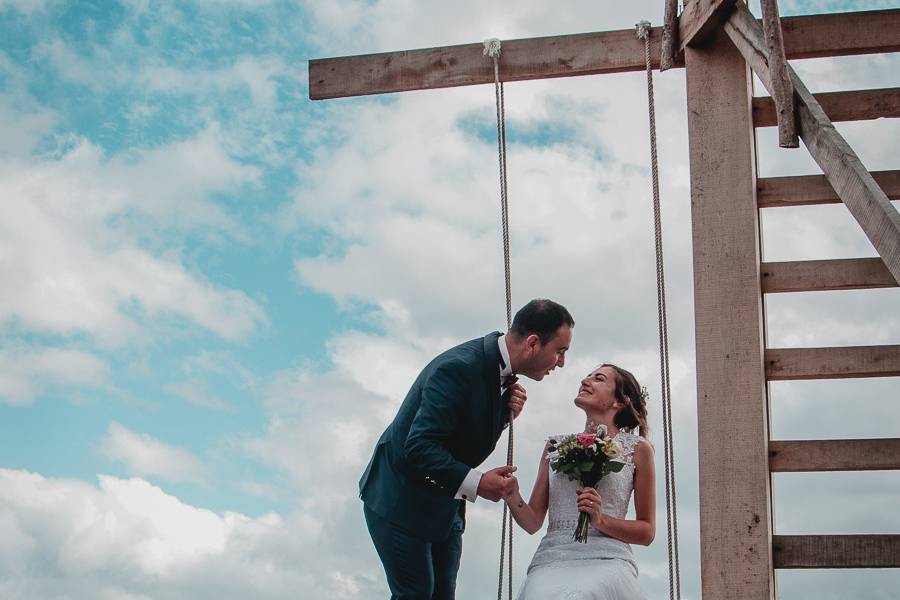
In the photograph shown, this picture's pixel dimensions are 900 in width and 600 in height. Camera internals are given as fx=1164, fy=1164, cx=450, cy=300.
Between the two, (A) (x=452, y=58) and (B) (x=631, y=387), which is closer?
(B) (x=631, y=387)

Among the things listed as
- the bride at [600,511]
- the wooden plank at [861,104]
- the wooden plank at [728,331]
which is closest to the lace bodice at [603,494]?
the bride at [600,511]

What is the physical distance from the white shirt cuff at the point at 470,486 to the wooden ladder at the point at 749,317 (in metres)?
0.86

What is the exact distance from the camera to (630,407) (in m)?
4.19

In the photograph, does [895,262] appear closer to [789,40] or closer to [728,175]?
[728,175]

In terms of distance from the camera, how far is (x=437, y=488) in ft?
12.2

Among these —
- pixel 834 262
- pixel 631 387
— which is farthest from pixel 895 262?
pixel 631 387

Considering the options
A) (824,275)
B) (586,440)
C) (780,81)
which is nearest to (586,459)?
(586,440)

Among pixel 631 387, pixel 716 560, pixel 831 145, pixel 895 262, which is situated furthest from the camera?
pixel 631 387

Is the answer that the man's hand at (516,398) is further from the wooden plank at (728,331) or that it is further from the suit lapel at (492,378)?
the wooden plank at (728,331)

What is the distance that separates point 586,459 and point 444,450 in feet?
1.76

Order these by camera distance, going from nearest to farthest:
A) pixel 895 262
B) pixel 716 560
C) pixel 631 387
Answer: pixel 895 262 → pixel 716 560 → pixel 631 387

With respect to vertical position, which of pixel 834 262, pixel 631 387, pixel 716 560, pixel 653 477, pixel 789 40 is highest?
pixel 789 40

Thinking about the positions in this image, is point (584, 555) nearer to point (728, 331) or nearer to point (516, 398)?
point (516, 398)

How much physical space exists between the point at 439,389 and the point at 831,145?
142 centimetres
